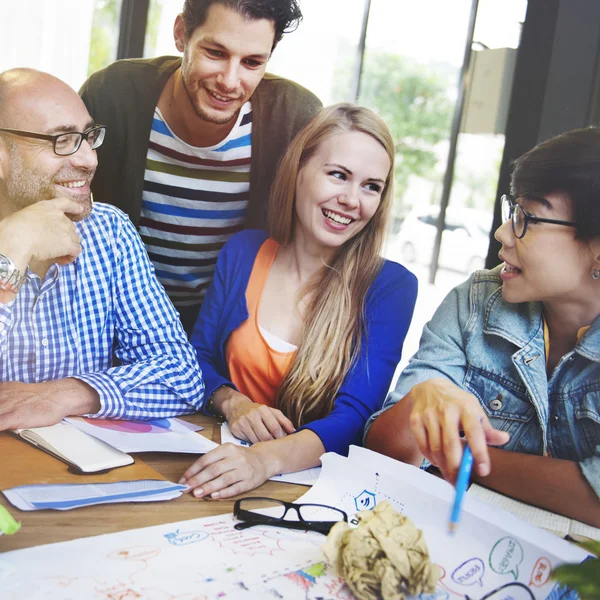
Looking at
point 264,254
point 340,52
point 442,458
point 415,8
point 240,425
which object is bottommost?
point 240,425

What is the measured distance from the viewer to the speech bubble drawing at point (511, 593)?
0.79m

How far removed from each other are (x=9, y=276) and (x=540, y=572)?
39.4 inches

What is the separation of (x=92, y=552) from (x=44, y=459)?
0.98ft

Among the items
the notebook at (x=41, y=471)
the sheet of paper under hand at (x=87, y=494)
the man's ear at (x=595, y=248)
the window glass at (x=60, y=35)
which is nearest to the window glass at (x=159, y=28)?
the window glass at (x=60, y=35)

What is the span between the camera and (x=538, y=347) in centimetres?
137

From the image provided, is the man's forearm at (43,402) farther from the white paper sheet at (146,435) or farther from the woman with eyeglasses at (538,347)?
the woman with eyeglasses at (538,347)

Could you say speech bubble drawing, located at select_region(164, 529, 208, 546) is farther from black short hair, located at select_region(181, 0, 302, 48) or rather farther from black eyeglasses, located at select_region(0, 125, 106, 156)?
black short hair, located at select_region(181, 0, 302, 48)

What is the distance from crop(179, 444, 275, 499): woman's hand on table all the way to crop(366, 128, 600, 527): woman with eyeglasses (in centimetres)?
28

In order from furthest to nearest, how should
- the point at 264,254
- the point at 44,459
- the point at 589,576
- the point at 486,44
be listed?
the point at 486,44 → the point at 264,254 → the point at 44,459 → the point at 589,576

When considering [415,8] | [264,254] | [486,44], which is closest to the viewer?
[264,254]

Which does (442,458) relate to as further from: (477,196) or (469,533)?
(477,196)

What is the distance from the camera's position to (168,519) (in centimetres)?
92

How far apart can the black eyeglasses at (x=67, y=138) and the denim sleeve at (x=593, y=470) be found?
1246 millimetres

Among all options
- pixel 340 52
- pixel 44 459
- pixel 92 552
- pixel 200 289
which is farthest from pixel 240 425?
pixel 340 52
